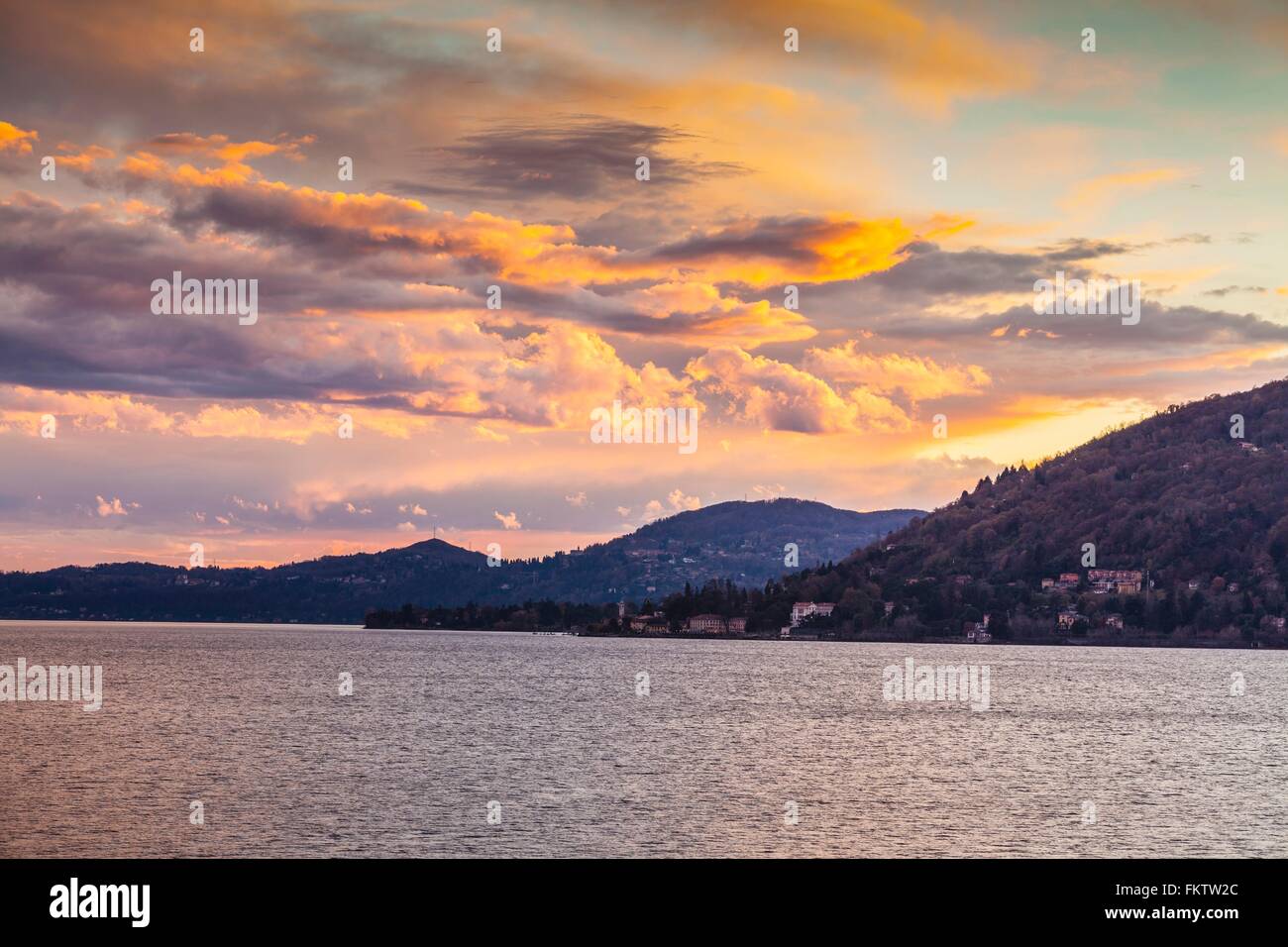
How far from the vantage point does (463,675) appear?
133m

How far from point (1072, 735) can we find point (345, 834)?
50.8m

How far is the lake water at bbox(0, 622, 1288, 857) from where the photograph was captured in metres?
38.2

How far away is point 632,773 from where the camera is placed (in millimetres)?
53219

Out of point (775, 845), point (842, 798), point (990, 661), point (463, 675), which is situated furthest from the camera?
point (990, 661)

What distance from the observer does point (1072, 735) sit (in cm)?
7631

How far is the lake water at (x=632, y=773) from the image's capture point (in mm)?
38219
